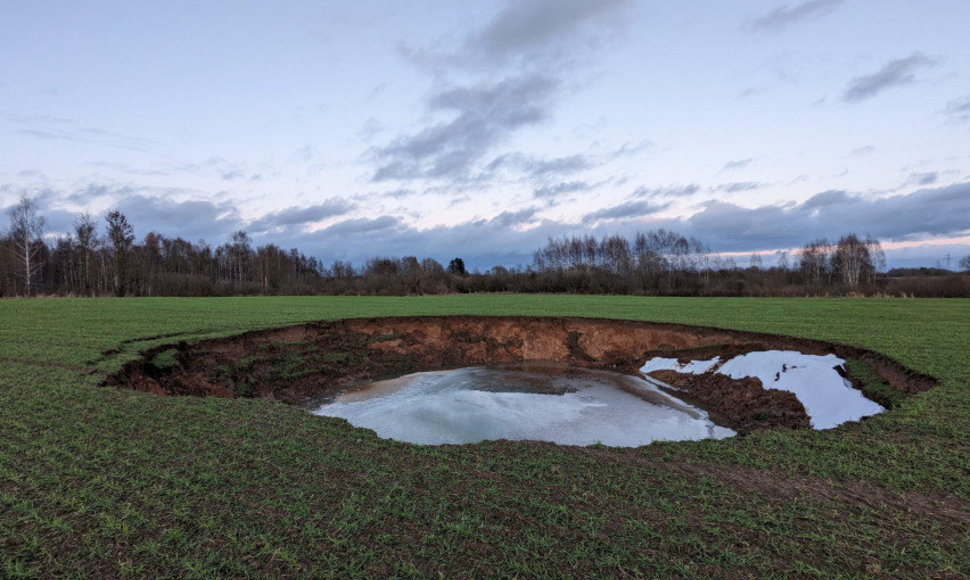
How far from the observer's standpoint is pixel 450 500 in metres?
3.35

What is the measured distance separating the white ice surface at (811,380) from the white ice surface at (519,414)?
1613mm

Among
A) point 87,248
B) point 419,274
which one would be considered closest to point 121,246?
point 87,248

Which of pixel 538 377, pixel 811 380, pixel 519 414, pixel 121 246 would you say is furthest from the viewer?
pixel 121 246

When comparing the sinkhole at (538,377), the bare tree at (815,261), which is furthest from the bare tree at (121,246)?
the bare tree at (815,261)

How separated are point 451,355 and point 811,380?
421 inches

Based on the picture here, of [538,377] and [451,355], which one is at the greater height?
[451,355]

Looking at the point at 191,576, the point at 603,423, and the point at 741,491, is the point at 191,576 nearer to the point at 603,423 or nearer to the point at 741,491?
the point at 741,491

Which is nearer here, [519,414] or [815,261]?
[519,414]

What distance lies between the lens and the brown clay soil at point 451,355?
29.4 ft

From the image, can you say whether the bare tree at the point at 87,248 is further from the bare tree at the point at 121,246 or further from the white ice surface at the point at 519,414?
the white ice surface at the point at 519,414

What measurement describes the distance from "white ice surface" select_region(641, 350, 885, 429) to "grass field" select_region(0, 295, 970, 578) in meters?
1.53

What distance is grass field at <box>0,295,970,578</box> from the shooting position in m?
2.59

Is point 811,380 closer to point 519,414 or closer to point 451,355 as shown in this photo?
point 519,414

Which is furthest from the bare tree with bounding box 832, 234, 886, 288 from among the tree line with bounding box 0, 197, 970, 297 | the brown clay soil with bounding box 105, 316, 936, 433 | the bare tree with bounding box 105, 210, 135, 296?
the bare tree with bounding box 105, 210, 135, 296
